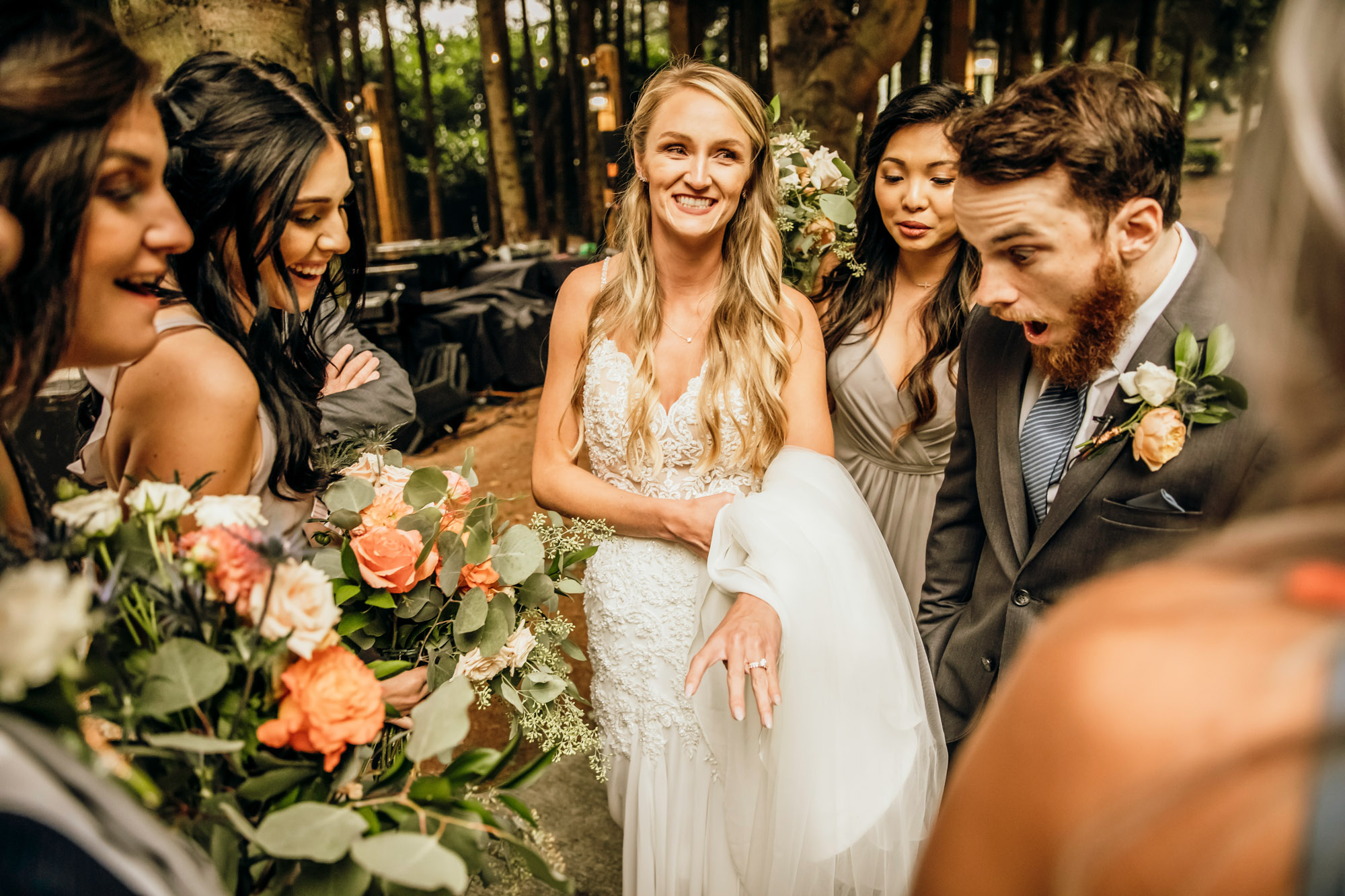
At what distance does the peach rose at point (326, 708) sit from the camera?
0.98m

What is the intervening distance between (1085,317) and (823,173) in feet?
5.49

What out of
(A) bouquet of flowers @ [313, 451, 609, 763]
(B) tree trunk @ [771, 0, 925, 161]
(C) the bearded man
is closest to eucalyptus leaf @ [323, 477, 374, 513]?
(A) bouquet of flowers @ [313, 451, 609, 763]

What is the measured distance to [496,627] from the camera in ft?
5.08

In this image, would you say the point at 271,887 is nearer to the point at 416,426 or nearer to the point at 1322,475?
the point at 1322,475

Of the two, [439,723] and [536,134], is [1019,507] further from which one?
[536,134]

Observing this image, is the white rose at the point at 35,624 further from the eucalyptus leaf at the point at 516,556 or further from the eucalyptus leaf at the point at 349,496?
the eucalyptus leaf at the point at 516,556

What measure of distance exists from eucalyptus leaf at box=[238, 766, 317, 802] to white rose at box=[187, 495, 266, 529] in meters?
0.31

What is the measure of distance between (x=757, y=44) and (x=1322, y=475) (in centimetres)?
1620

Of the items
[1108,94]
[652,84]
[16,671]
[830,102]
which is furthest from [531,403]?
[16,671]

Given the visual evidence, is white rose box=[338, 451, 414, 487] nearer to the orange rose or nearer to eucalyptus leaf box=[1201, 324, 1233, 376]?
the orange rose

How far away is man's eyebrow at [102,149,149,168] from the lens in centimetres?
101

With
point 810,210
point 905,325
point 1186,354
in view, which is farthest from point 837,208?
point 1186,354

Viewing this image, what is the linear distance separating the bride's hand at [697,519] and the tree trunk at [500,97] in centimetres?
1434

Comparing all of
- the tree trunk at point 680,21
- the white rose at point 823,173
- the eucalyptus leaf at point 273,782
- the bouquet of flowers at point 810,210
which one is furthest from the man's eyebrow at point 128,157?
the tree trunk at point 680,21
